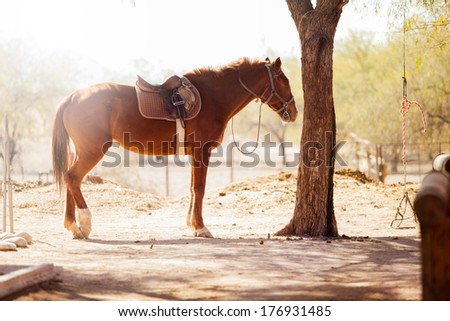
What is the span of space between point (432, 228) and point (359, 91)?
29.1 meters

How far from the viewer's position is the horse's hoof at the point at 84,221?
9203 mm

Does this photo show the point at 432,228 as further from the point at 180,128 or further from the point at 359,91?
the point at 359,91

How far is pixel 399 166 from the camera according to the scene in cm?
2747

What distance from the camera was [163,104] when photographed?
31.2 feet

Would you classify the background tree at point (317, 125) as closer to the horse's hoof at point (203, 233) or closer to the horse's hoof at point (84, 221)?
the horse's hoof at point (203, 233)

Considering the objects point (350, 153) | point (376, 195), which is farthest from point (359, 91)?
point (376, 195)

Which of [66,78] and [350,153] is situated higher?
[66,78]

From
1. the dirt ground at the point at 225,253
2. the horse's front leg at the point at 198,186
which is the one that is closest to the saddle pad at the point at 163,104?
the horse's front leg at the point at 198,186

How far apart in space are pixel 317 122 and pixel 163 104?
198cm

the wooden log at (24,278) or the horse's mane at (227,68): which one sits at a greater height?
the horse's mane at (227,68)

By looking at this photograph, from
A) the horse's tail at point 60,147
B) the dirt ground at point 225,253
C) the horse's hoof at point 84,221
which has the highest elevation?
the horse's tail at point 60,147

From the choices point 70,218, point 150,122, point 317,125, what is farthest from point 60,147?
point 317,125

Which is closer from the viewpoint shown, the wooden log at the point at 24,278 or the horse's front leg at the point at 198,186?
the wooden log at the point at 24,278

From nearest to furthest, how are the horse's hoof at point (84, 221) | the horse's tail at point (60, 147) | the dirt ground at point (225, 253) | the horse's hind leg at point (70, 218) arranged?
the dirt ground at point (225, 253) < the horse's hoof at point (84, 221) < the horse's hind leg at point (70, 218) < the horse's tail at point (60, 147)
